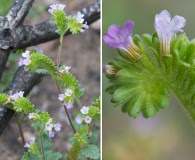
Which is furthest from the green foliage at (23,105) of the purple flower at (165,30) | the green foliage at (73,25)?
the purple flower at (165,30)

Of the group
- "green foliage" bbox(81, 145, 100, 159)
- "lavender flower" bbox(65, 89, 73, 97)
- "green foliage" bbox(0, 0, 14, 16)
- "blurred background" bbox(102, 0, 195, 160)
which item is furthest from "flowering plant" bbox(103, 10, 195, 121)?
"blurred background" bbox(102, 0, 195, 160)

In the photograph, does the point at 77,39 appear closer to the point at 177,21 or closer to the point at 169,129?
the point at 169,129

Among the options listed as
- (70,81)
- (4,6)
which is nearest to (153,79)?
(70,81)

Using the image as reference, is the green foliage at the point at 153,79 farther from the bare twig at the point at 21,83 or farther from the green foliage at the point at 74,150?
the bare twig at the point at 21,83

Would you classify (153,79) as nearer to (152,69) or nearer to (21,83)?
(152,69)

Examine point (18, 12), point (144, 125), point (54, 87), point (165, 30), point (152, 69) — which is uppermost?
point (165, 30)

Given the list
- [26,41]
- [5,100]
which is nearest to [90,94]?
[26,41]

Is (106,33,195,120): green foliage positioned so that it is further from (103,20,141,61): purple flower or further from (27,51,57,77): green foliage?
(27,51,57,77): green foliage
